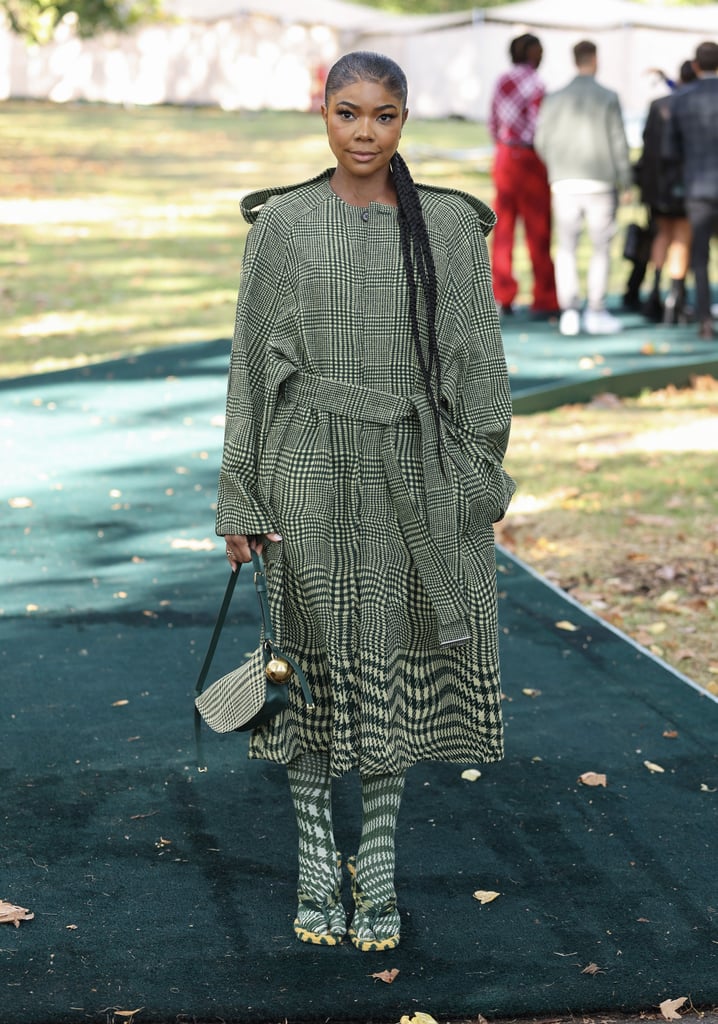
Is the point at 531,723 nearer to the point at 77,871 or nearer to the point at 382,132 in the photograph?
the point at 77,871

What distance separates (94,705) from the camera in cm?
514

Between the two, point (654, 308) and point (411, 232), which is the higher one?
point (411, 232)

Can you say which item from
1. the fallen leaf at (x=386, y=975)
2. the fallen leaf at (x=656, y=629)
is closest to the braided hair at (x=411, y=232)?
the fallen leaf at (x=386, y=975)

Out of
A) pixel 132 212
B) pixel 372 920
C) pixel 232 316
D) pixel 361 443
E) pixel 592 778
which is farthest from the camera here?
pixel 132 212

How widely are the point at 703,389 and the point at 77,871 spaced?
827 centimetres

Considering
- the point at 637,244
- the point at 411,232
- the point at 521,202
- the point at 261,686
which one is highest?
the point at 411,232

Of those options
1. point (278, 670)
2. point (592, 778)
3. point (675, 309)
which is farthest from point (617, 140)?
point (278, 670)

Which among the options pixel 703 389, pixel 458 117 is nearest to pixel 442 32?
pixel 458 117

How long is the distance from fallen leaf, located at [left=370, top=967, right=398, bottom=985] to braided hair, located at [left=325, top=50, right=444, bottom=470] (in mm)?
1163

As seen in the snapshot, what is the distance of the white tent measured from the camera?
1612 inches

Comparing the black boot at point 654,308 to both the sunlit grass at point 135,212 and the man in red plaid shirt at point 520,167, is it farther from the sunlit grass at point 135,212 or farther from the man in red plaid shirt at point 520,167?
the sunlit grass at point 135,212

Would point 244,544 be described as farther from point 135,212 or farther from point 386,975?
point 135,212

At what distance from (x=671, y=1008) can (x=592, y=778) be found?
1.26 metres

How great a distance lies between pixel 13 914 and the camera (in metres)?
3.73
